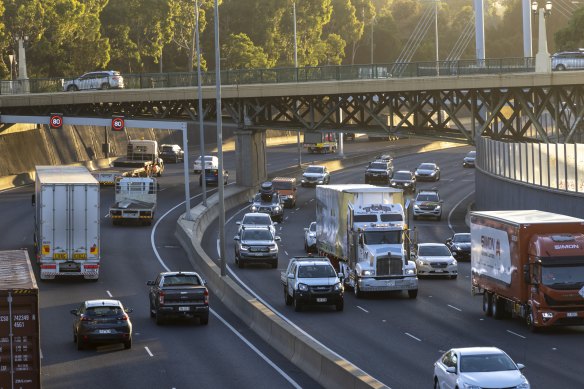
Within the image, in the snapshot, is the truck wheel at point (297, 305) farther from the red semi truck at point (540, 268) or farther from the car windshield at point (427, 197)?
the car windshield at point (427, 197)

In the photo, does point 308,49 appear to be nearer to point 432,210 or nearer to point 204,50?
point 204,50

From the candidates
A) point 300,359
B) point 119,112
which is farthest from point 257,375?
point 119,112

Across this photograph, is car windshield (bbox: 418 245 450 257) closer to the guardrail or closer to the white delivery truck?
the white delivery truck

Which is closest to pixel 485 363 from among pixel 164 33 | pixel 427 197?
pixel 427 197

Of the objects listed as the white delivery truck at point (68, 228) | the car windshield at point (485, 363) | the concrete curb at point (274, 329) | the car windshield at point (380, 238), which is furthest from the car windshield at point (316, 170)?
the car windshield at point (485, 363)

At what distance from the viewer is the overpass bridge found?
83.6m

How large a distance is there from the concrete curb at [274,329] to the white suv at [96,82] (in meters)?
25.1

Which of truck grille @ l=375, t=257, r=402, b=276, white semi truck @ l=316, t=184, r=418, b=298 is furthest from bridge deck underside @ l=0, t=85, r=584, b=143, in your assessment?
truck grille @ l=375, t=257, r=402, b=276

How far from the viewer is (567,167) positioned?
192 ft

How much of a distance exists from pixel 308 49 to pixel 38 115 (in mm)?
70342

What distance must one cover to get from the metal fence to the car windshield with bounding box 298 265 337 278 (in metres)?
16.3

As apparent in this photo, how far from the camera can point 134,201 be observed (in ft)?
247

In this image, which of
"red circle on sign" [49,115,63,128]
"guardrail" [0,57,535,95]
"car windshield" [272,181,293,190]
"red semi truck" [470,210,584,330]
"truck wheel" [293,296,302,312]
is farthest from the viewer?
"red circle on sign" [49,115,63,128]

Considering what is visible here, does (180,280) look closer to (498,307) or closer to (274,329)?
(274,329)
